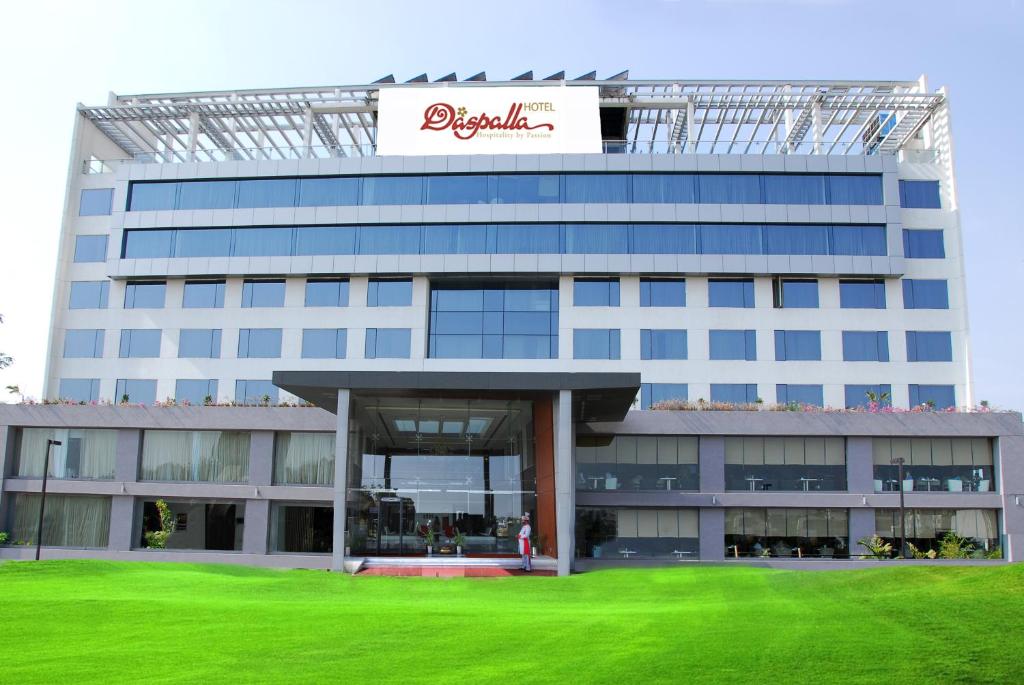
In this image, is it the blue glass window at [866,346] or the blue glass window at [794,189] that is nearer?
the blue glass window at [866,346]

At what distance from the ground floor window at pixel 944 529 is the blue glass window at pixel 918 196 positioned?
17118mm

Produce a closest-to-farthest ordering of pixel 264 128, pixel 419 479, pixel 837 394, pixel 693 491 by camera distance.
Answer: pixel 419 479, pixel 693 491, pixel 837 394, pixel 264 128

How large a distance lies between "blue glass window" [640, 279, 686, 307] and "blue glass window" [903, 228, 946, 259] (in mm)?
11843

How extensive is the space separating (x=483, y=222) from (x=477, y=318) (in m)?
4.94

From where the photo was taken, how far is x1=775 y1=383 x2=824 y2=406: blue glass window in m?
48.2

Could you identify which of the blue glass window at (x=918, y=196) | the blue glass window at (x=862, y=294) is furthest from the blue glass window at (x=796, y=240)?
the blue glass window at (x=918, y=196)

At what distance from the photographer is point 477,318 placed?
164ft

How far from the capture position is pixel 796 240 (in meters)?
49.4

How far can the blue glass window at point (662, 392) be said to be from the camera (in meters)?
47.9

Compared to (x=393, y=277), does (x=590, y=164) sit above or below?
above

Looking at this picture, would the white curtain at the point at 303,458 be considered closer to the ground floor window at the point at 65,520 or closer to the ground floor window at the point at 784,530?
the ground floor window at the point at 65,520

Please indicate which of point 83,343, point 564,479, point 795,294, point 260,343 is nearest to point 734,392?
point 795,294

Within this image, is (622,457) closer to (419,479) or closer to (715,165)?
(419,479)

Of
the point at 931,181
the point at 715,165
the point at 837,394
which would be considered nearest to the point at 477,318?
the point at 715,165
